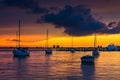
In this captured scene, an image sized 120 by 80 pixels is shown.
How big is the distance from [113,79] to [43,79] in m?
9.47

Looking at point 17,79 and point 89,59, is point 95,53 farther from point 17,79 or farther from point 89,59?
point 17,79

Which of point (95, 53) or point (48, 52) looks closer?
point (95, 53)

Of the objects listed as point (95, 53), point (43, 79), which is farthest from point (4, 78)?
point (95, 53)

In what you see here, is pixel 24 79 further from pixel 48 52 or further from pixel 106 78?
pixel 48 52

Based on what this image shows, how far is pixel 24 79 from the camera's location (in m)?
47.8

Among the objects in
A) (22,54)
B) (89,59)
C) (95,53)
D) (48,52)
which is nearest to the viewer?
(89,59)

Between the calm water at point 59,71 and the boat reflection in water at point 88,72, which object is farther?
the boat reflection in water at point 88,72

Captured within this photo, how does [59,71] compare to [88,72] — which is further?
[59,71]

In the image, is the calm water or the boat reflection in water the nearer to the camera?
the calm water

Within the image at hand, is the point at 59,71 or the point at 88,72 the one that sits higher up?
the point at 59,71

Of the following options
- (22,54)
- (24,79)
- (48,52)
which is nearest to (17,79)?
(24,79)

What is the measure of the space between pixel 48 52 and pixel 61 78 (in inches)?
5626

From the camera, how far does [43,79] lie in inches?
1891

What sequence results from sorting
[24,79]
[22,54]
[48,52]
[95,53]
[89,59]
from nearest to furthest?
[24,79], [89,59], [22,54], [95,53], [48,52]
